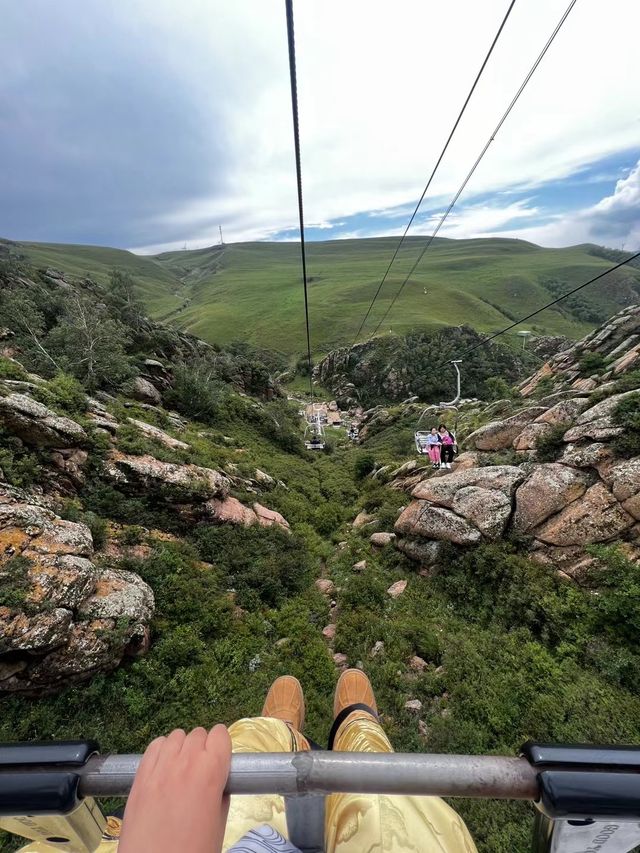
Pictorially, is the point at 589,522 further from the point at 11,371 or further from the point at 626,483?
the point at 11,371

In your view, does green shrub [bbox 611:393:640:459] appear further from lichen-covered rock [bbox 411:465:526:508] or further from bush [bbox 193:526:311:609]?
bush [bbox 193:526:311:609]

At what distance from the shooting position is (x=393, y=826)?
1.92 m

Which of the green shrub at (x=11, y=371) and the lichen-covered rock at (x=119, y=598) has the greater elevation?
the green shrub at (x=11, y=371)

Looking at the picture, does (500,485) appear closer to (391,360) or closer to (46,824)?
(46,824)

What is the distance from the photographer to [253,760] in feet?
4.21

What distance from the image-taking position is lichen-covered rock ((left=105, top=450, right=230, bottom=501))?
12211mm

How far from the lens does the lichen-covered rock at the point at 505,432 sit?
16016 millimetres

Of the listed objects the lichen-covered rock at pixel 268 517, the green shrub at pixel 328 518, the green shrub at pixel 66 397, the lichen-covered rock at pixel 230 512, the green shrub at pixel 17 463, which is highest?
the green shrub at pixel 66 397

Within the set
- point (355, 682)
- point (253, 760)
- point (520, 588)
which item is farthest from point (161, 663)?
point (520, 588)

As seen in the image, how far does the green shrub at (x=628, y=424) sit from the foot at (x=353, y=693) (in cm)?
1100

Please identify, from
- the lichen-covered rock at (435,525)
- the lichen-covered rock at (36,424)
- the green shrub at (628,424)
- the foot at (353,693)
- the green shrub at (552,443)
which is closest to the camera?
the foot at (353,693)

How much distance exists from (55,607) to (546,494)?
1329cm

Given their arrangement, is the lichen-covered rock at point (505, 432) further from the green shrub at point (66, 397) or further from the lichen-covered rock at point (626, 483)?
the green shrub at point (66, 397)

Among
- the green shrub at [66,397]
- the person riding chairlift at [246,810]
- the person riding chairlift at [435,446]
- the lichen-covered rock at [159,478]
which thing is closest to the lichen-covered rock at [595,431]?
the person riding chairlift at [435,446]
